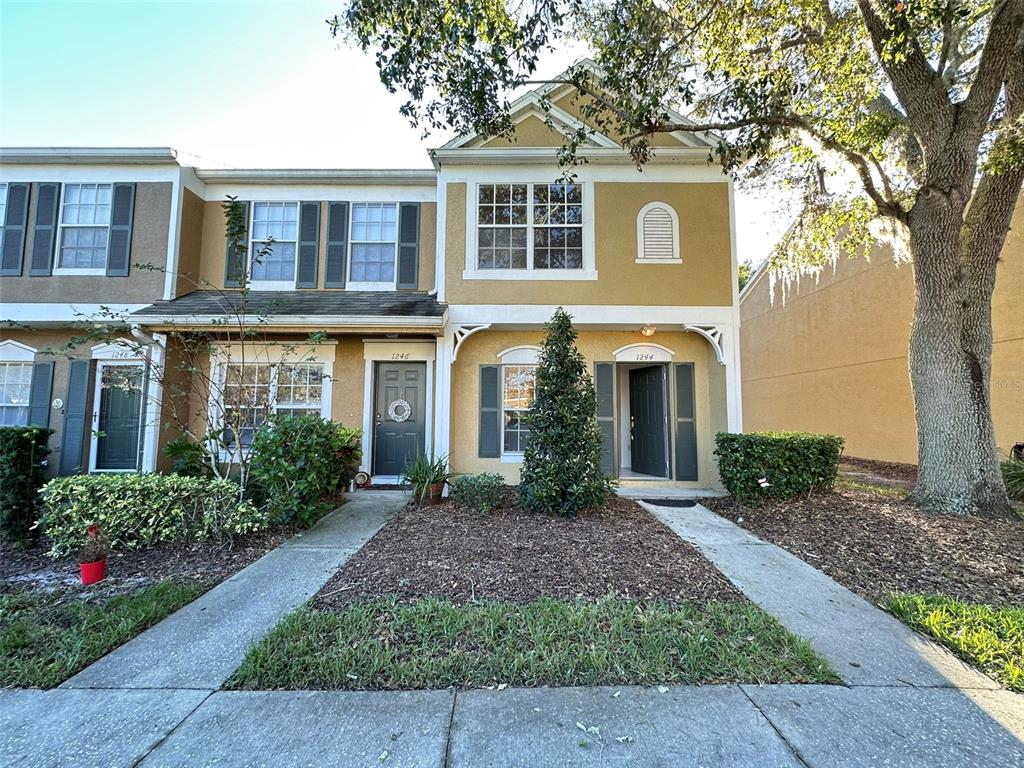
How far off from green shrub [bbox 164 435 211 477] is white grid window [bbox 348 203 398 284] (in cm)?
394

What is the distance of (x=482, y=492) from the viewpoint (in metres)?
5.92

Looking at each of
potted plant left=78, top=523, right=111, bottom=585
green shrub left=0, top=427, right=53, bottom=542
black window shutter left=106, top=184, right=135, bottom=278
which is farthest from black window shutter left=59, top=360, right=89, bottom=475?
potted plant left=78, top=523, right=111, bottom=585

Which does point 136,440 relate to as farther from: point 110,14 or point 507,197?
point 507,197

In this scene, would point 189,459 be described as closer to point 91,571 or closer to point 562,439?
point 91,571

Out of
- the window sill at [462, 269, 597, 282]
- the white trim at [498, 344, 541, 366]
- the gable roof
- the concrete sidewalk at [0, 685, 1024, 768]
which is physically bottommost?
the concrete sidewalk at [0, 685, 1024, 768]

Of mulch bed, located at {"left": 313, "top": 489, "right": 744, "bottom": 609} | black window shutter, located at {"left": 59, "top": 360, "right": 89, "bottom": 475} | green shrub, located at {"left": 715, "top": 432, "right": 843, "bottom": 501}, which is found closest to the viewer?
mulch bed, located at {"left": 313, "top": 489, "right": 744, "bottom": 609}

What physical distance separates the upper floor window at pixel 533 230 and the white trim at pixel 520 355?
1413mm

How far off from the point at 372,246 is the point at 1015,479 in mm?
11374

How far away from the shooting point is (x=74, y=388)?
7773mm

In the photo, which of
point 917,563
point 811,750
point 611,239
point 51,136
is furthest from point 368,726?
point 51,136

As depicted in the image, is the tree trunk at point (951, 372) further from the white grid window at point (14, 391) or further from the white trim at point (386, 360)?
the white grid window at point (14, 391)

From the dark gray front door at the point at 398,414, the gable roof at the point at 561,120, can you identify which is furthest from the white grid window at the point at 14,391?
the gable roof at the point at 561,120

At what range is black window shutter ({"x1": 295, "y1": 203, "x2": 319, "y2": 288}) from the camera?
8.38 metres

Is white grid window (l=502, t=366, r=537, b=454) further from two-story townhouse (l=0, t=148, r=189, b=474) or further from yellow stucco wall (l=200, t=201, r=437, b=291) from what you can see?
two-story townhouse (l=0, t=148, r=189, b=474)
